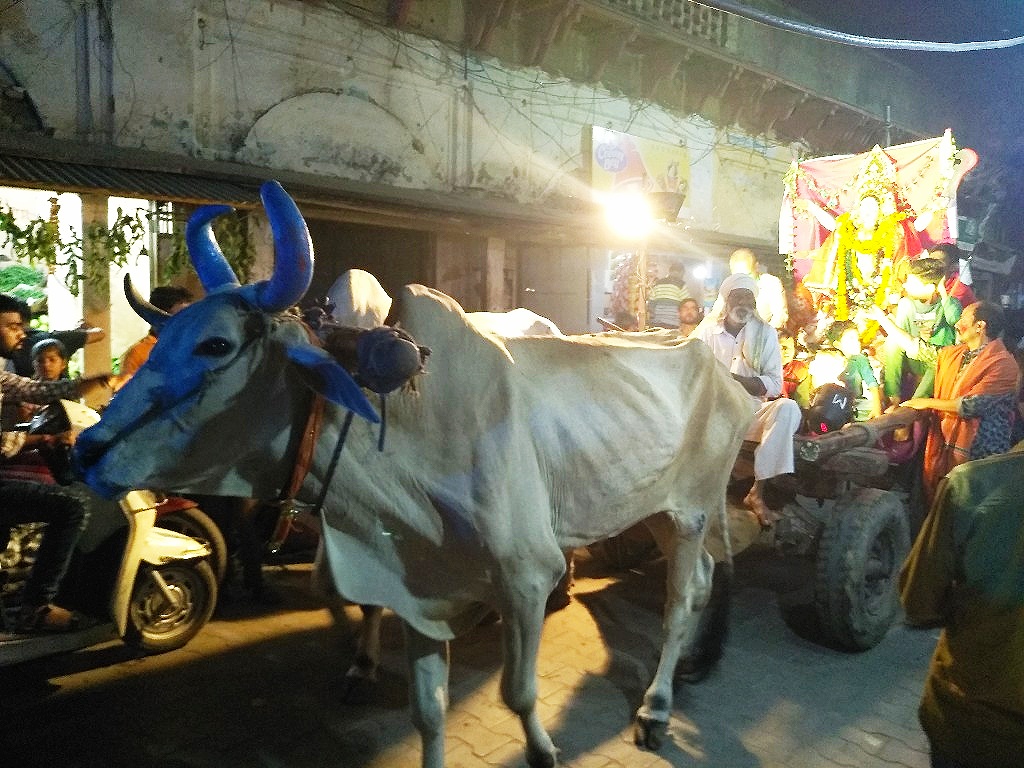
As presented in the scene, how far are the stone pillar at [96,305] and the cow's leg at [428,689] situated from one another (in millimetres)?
5576

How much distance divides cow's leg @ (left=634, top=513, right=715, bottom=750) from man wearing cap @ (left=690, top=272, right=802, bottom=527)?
32.0 inches

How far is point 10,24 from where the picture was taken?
23.4 feet

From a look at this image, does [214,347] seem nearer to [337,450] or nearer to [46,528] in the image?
[337,450]

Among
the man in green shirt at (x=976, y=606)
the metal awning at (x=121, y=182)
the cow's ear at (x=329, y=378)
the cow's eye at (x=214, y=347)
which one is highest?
the metal awning at (x=121, y=182)

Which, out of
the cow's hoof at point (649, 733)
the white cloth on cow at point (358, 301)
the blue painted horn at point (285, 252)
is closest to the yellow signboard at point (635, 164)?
the white cloth on cow at point (358, 301)

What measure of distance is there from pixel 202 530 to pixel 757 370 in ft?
12.8

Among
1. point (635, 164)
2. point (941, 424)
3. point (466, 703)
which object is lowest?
point (466, 703)

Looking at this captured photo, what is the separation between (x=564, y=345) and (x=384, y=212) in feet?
19.3

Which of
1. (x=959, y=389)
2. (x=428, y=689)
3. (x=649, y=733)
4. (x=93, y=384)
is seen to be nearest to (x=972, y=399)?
(x=959, y=389)

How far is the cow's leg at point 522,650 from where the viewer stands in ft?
9.37

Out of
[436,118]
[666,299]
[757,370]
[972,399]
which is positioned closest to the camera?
[757,370]

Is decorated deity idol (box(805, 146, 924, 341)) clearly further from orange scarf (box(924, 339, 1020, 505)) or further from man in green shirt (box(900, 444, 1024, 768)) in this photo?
man in green shirt (box(900, 444, 1024, 768))

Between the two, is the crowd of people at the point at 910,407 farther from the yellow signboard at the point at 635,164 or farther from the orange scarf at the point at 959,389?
the yellow signboard at the point at 635,164

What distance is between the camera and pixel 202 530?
16.9ft
